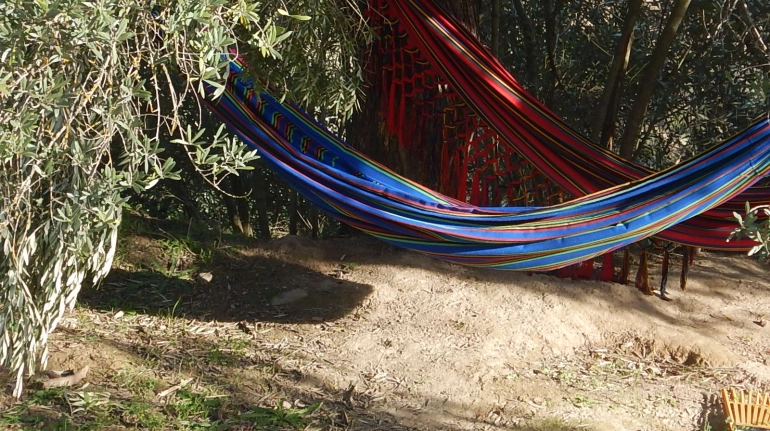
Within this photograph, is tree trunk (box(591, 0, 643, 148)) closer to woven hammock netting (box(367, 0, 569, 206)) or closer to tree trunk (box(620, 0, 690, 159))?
tree trunk (box(620, 0, 690, 159))

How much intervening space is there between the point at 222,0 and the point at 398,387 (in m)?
1.48

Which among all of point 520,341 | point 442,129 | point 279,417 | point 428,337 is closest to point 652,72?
point 442,129

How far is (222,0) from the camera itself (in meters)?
1.57

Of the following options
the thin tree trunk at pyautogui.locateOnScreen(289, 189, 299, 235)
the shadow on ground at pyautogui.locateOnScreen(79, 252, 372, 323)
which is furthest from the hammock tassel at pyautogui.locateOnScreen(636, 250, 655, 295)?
the thin tree trunk at pyautogui.locateOnScreen(289, 189, 299, 235)

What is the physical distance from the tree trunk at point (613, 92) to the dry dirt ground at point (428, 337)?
0.73 m

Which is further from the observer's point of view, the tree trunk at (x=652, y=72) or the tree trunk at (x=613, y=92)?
the tree trunk at (x=613, y=92)

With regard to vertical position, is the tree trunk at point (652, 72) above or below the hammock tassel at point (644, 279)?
above

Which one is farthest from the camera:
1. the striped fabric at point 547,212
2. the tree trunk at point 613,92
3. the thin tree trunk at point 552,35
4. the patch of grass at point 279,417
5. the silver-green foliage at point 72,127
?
the thin tree trunk at point 552,35

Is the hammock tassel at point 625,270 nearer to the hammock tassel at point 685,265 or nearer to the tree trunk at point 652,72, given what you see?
the hammock tassel at point 685,265

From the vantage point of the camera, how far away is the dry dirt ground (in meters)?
2.56

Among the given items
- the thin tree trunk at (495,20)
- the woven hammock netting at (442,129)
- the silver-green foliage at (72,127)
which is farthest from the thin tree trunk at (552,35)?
the silver-green foliage at (72,127)

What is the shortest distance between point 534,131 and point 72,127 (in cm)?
157

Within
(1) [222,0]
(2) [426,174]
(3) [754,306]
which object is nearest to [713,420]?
(3) [754,306]

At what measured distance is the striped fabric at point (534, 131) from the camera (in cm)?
278
